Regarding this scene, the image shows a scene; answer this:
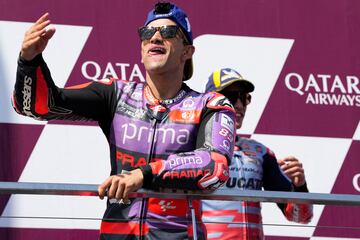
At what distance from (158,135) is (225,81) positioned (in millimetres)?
1020

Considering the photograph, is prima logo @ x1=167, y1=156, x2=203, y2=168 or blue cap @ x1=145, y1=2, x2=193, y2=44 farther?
blue cap @ x1=145, y1=2, x2=193, y2=44

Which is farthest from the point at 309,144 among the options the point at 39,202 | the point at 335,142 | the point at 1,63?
the point at 39,202

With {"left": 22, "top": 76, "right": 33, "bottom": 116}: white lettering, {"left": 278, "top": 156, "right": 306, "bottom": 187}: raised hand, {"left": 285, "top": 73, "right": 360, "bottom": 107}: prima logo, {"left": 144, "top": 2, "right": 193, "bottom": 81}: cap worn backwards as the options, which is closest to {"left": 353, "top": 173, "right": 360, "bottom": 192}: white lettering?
{"left": 285, "top": 73, "right": 360, "bottom": 107}: prima logo

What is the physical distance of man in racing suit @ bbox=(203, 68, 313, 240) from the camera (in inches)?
131

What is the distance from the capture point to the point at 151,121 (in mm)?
2666

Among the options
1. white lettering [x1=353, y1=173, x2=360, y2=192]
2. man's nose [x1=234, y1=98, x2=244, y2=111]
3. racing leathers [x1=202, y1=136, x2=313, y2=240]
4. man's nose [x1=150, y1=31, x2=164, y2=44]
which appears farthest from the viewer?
white lettering [x1=353, y1=173, x2=360, y2=192]

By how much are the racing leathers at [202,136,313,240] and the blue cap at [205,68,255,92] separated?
21cm

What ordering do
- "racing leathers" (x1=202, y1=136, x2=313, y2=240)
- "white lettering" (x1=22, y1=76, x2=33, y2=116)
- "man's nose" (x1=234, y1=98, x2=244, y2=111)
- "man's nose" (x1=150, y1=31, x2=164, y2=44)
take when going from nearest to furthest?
"white lettering" (x1=22, y1=76, x2=33, y2=116), "man's nose" (x1=150, y1=31, x2=164, y2=44), "racing leathers" (x1=202, y1=136, x2=313, y2=240), "man's nose" (x1=234, y1=98, x2=244, y2=111)

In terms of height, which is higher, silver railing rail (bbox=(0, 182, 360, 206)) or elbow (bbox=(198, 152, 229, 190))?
elbow (bbox=(198, 152, 229, 190))

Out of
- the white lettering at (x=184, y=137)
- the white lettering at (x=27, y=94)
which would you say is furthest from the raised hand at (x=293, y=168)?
the white lettering at (x=27, y=94)

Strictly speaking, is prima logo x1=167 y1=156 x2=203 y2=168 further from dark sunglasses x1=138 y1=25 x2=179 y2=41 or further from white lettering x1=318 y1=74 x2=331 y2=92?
white lettering x1=318 y1=74 x2=331 y2=92

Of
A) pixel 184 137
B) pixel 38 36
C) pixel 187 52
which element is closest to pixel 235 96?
pixel 187 52

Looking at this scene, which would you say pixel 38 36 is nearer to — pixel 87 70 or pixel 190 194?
pixel 190 194

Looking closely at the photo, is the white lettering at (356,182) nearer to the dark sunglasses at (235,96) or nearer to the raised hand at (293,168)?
the dark sunglasses at (235,96)
